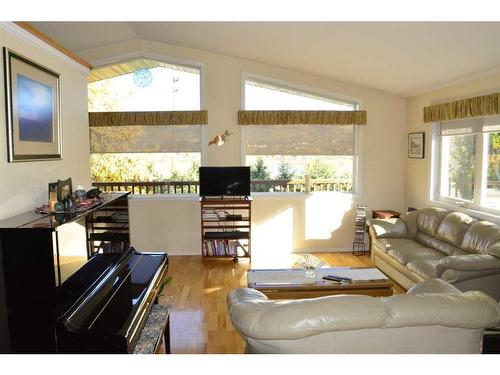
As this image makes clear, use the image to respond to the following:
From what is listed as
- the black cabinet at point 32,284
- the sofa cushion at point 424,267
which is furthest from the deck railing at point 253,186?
the black cabinet at point 32,284

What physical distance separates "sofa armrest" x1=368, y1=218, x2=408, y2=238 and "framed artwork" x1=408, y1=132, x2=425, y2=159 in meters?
1.17

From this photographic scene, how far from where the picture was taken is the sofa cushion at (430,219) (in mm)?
5035

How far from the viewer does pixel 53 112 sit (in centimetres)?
294

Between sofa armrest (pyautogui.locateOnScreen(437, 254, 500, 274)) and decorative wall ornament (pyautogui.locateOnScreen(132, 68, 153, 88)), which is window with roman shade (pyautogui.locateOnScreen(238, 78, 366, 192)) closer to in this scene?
decorative wall ornament (pyautogui.locateOnScreen(132, 68, 153, 88))

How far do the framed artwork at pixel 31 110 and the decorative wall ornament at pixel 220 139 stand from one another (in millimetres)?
3136

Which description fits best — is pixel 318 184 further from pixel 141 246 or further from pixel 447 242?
pixel 141 246

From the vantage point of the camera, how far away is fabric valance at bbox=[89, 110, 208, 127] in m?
5.99

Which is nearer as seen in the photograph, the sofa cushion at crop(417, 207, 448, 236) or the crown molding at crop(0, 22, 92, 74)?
the crown molding at crop(0, 22, 92, 74)

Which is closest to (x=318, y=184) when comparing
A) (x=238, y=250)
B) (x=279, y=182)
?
(x=279, y=182)

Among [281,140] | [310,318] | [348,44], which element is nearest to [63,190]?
[310,318]

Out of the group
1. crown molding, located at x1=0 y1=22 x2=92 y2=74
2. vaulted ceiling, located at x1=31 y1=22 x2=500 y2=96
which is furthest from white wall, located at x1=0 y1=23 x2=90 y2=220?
vaulted ceiling, located at x1=31 y1=22 x2=500 y2=96

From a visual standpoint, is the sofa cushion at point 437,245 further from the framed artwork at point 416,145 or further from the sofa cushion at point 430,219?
the framed artwork at point 416,145

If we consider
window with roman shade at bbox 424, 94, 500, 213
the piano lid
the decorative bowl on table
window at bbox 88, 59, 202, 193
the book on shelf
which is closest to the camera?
the piano lid

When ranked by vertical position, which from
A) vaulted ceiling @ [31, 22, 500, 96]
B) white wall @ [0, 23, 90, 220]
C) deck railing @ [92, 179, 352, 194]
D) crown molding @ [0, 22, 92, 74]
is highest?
vaulted ceiling @ [31, 22, 500, 96]
